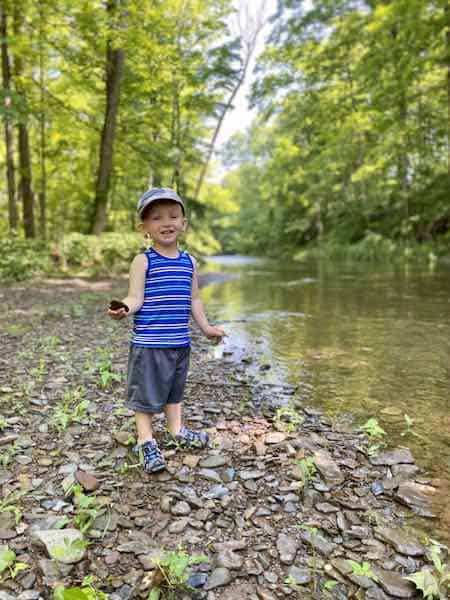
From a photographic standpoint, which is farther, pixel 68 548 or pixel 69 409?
pixel 69 409

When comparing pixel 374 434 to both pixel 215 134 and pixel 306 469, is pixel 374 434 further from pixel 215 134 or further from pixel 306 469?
pixel 215 134

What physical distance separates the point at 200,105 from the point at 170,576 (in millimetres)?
19247

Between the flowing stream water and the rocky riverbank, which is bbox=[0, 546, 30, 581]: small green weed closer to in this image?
the rocky riverbank

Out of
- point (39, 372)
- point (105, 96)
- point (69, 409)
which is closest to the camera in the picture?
point (69, 409)

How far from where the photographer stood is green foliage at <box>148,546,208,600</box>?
A: 1514mm

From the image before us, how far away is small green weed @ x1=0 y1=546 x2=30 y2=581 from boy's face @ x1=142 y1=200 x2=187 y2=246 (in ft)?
5.51

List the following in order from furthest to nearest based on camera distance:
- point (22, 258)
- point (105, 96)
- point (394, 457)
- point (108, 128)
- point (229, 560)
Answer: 1. point (105, 96)
2. point (108, 128)
3. point (22, 258)
4. point (394, 457)
5. point (229, 560)

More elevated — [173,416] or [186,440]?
[173,416]

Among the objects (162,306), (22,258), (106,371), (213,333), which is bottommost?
(106,371)

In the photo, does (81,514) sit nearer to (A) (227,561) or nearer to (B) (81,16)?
(A) (227,561)

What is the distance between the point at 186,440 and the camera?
2.62 meters

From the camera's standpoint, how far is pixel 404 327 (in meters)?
6.10

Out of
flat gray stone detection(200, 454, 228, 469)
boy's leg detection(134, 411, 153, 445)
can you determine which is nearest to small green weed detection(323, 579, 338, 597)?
flat gray stone detection(200, 454, 228, 469)

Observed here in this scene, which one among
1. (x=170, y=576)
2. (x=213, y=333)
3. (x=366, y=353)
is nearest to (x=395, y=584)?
(x=170, y=576)
